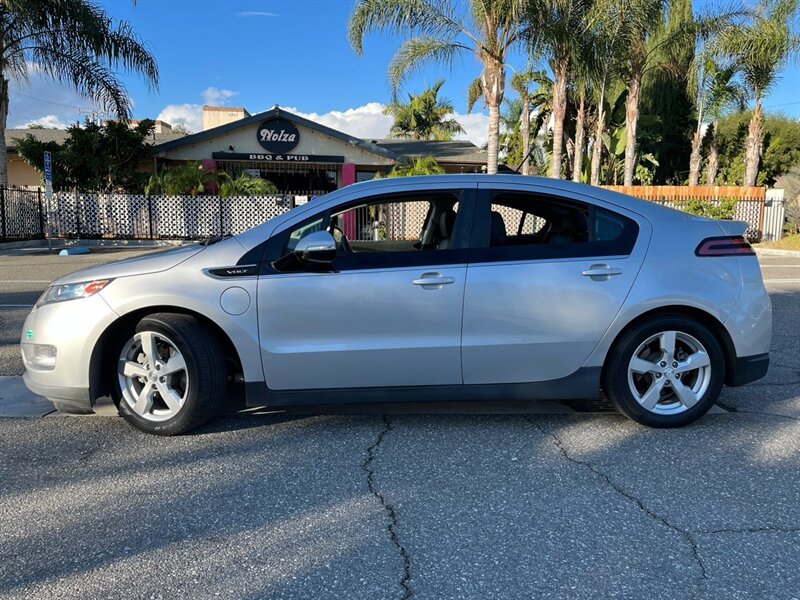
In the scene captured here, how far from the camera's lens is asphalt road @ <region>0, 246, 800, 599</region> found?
8.54 feet

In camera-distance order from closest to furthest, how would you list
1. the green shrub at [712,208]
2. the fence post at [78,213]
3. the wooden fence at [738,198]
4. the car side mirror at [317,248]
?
the car side mirror at [317,248], the green shrub at [712,208], the wooden fence at [738,198], the fence post at [78,213]

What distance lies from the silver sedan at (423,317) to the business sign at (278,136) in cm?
2233

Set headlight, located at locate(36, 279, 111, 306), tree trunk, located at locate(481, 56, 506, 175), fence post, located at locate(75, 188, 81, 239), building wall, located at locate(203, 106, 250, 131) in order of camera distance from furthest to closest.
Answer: building wall, located at locate(203, 106, 250, 131)
fence post, located at locate(75, 188, 81, 239)
tree trunk, located at locate(481, 56, 506, 175)
headlight, located at locate(36, 279, 111, 306)

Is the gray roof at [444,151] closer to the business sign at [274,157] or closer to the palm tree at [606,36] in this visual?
the business sign at [274,157]

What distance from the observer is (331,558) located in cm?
275

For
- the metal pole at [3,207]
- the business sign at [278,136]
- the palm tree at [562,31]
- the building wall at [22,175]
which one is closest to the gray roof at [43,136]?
the building wall at [22,175]

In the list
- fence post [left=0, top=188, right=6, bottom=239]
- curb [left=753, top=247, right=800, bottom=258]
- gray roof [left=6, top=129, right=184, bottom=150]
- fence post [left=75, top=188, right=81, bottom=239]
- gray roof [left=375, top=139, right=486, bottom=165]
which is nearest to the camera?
curb [left=753, top=247, right=800, bottom=258]

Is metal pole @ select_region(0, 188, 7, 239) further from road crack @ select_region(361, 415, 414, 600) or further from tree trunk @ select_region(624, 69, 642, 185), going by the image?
tree trunk @ select_region(624, 69, 642, 185)

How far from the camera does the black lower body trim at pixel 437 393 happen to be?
3998mm

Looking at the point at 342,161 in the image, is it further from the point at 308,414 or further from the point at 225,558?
the point at 225,558

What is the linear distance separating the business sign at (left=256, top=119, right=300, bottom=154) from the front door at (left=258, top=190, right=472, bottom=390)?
22650mm

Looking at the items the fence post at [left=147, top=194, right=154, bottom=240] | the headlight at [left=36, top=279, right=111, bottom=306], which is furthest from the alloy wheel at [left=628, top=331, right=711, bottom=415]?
the fence post at [left=147, top=194, right=154, bottom=240]

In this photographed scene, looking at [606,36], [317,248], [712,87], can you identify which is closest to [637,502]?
[317,248]

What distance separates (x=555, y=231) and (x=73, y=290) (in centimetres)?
317
